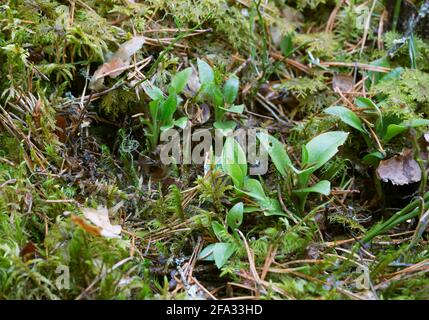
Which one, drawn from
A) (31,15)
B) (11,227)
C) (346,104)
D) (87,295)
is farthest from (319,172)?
(31,15)

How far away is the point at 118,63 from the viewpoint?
2035 millimetres

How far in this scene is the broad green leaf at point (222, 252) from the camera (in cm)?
159

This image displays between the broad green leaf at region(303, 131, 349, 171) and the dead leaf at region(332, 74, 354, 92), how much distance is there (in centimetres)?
47

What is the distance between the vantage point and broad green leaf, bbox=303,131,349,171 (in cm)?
180

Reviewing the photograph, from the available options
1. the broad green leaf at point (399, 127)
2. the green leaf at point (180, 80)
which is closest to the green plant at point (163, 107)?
the green leaf at point (180, 80)

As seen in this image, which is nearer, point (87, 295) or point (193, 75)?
point (87, 295)

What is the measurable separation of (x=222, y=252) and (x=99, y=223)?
17.1 inches

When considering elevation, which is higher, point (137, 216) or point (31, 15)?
point (31, 15)

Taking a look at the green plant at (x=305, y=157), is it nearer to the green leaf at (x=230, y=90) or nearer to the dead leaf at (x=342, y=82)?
the green leaf at (x=230, y=90)

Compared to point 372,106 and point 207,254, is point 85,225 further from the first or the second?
point 372,106

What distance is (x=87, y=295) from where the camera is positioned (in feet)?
4.47

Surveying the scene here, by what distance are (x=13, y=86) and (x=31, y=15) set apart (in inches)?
13.7

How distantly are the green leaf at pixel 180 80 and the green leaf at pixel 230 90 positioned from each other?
0.17 m
